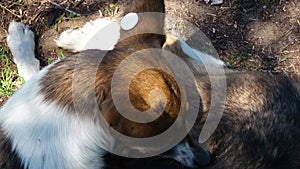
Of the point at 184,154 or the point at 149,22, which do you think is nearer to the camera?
the point at 184,154

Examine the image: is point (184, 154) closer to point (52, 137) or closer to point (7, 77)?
point (52, 137)

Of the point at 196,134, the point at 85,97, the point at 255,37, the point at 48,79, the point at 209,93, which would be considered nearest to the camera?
the point at 85,97

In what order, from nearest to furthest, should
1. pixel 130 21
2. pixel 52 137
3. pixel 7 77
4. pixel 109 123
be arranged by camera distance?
pixel 109 123 < pixel 52 137 < pixel 130 21 < pixel 7 77

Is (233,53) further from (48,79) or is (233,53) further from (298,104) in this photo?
(48,79)

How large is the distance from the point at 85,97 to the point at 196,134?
85 cm

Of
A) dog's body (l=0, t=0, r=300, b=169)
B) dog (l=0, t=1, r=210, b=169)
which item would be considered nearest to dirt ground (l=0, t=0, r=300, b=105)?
dog's body (l=0, t=0, r=300, b=169)

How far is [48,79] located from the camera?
319cm

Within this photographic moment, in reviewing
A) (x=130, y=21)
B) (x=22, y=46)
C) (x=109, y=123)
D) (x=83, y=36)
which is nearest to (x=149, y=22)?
(x=130, y=21)

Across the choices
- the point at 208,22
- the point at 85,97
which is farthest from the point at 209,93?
the point at 208,22

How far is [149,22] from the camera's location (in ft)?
11.7

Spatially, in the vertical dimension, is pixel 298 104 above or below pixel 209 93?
below

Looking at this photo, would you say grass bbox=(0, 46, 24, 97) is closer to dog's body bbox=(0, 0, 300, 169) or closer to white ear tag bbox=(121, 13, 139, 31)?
dog's body bbox=(0, 0, 300, 169)

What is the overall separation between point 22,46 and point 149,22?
5.92 ft

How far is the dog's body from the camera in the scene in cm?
298
